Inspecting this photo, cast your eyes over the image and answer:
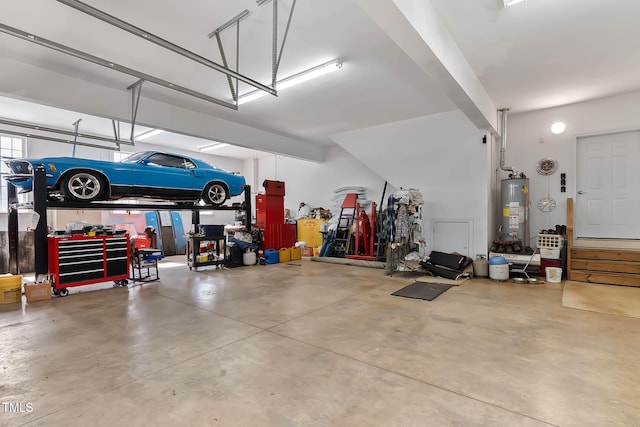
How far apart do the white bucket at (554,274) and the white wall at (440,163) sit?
4.24 ft

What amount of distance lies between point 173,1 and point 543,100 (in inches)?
257

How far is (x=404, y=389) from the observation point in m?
2.02

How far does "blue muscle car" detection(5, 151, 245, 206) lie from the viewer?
14.7 feet

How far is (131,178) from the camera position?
5.14 m

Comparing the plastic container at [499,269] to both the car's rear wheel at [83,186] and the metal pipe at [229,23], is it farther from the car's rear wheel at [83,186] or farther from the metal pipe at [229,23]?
the car's rear wheel at [83,186]

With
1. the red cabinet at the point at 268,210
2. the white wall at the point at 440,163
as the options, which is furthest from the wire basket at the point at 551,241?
the red cabinet at the point at 268,210

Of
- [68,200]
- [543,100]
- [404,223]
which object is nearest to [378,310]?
[404,223]

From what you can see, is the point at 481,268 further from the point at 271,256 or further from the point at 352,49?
the point at 271,256

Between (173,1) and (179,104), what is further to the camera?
(179,104)

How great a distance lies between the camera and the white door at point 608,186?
573cm

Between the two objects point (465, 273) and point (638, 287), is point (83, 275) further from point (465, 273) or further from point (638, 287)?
point (638, 287)

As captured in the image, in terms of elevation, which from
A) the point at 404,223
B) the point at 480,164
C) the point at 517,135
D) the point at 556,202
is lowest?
the point at 404,223

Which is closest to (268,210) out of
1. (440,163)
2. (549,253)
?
(440,163)

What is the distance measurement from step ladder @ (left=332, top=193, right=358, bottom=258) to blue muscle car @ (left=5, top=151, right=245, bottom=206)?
286cm
